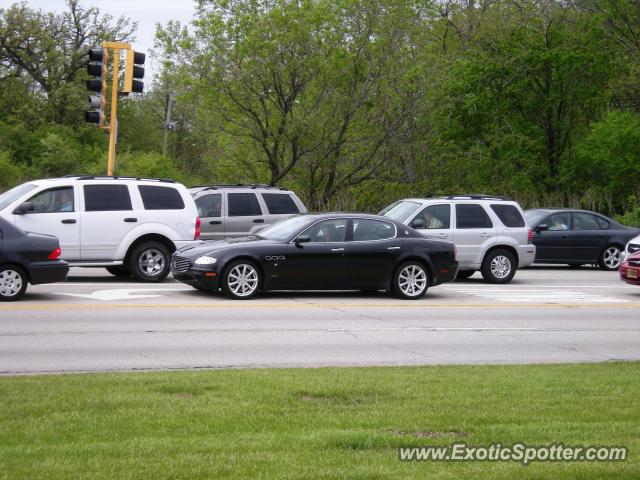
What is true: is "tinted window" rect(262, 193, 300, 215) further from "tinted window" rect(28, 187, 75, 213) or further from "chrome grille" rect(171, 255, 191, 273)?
"chrome grille" rect(171, 255, 191, 273)

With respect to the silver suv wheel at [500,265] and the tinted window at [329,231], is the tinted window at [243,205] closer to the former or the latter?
the silver suv wheel at [500,265]

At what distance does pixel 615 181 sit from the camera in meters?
40.0

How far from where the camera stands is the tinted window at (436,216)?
21484 mm

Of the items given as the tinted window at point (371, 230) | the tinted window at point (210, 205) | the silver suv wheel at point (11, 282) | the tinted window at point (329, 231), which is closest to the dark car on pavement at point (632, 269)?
the tinted window at point (371, 230)

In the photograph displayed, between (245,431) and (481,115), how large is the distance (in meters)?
36.9

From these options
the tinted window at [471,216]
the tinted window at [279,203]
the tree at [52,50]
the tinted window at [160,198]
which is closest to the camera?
the tinted window at [160,198]

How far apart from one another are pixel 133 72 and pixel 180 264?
6.58 meters

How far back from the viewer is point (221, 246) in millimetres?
17172

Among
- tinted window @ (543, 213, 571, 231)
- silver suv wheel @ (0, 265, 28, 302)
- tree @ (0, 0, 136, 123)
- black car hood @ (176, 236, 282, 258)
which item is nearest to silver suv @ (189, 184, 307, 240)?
black car hood @ (176, 236, 282, 258)

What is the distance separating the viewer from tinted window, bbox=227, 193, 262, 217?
79.0ft

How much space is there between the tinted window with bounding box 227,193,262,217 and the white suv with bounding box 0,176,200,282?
4086 mm

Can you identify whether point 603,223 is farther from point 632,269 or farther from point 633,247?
point 632,269

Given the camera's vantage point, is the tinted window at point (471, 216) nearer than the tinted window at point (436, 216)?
No

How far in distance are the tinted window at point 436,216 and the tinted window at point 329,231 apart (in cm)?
389
